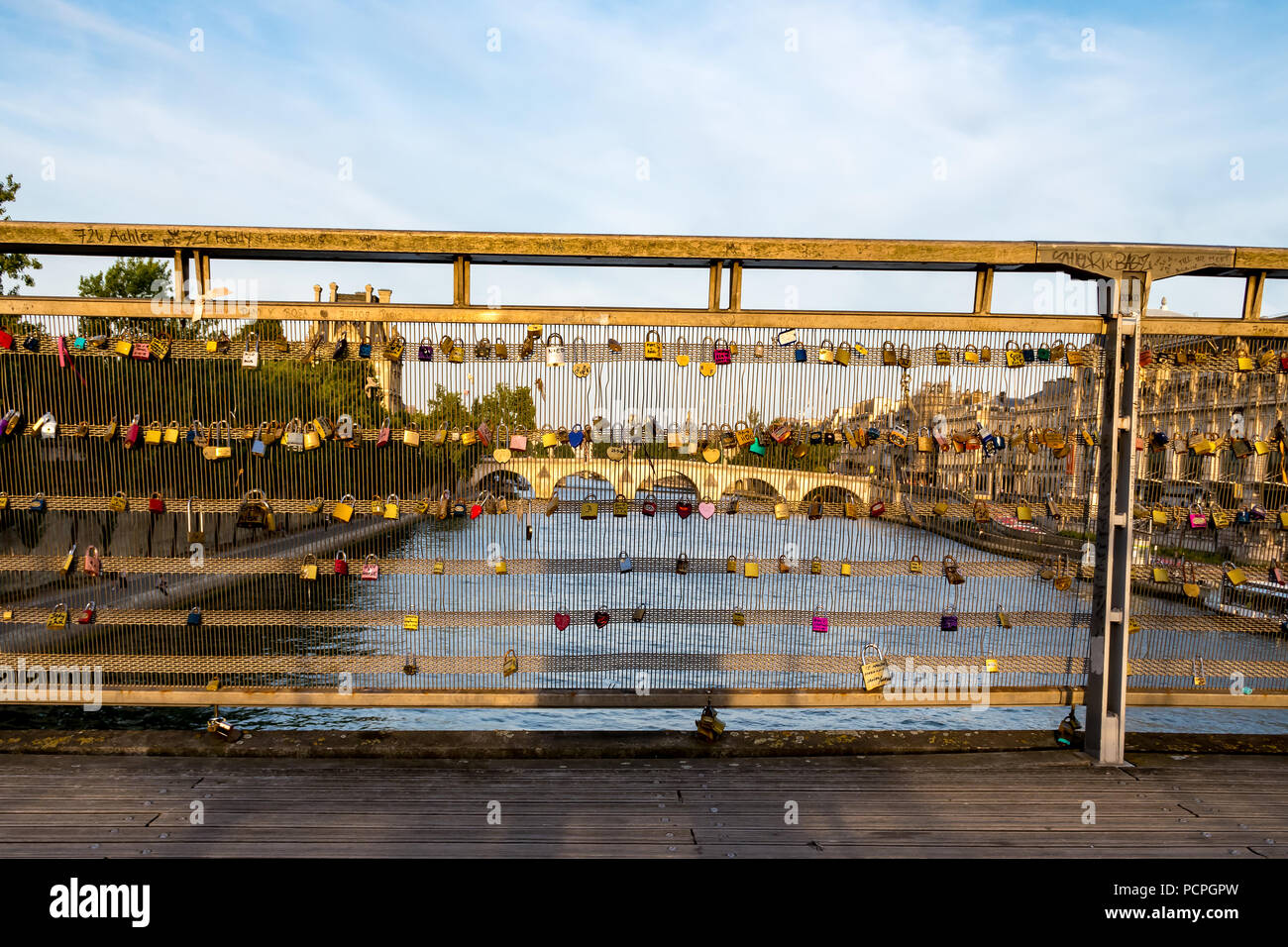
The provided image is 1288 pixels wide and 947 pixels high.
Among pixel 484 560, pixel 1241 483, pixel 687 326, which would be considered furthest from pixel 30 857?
pixel 1241 483

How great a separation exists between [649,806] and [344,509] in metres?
4.15

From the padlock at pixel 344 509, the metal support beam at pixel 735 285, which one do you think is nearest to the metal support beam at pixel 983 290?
the metal support beam at pixel 735 285

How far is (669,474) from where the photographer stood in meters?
8.72

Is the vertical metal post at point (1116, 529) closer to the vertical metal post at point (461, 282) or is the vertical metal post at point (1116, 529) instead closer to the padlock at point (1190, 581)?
the padlock at point (1190, 581)

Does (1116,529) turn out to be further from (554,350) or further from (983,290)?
(554,350)

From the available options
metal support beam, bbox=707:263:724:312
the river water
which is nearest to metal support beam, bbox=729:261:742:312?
metal support beam, bbox=707:263:724:312

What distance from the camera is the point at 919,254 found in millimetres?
8094

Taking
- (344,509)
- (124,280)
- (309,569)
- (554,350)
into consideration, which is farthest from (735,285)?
(124,280)

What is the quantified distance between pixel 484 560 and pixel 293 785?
8.65ft

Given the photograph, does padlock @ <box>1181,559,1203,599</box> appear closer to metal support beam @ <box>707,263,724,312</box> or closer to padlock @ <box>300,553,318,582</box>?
metal support beam @ <box>707,263,724,312</box>

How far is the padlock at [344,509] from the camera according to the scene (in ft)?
A: 27.3

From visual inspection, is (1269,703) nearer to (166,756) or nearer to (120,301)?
(166,756)

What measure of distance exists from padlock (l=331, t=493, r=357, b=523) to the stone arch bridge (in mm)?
1228
